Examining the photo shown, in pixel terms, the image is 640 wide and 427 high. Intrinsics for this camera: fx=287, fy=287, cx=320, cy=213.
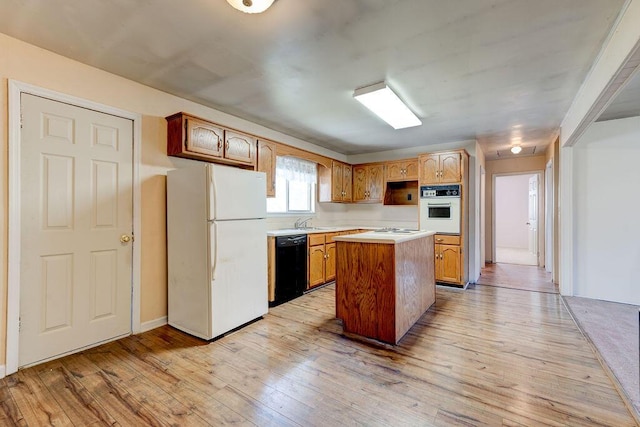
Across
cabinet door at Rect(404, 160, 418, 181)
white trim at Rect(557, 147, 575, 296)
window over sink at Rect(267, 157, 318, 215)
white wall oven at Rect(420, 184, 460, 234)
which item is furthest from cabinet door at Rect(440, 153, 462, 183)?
window over sink at Rect(267, 157, 318, 215)

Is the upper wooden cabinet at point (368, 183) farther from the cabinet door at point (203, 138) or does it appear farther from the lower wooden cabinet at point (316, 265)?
the cabinet door at point (203, 138)

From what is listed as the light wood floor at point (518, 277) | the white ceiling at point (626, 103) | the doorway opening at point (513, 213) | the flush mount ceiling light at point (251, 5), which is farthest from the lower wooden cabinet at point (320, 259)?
the doorway opening at point (513, 213)

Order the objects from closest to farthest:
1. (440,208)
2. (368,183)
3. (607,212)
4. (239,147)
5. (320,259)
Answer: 1. (239,147)
2. (607,212)
3. (320,259)
4. (440,208)
5. (368,183)

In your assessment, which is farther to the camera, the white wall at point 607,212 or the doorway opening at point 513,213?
the doorway opening at point 513,213

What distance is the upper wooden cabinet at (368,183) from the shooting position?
222 inches

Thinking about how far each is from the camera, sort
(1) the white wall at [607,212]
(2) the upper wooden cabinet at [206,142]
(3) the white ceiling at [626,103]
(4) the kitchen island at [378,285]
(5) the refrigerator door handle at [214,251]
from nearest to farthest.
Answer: (4) the kitchen island at [378,285] < (5) the refrigerator door handle at [214,251] < (3) the white ceiling at [626,103] < (2) the upper wooden cabinet at [206,142] < (1) the white wall at [607,212]

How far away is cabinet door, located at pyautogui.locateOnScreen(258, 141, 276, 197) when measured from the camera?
3.91 m

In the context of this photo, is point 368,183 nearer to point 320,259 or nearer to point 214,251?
point 320,259

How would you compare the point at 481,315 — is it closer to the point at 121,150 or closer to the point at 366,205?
the point at 366,205

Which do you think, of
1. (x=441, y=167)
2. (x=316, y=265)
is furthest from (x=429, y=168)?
(x=316, y=265)

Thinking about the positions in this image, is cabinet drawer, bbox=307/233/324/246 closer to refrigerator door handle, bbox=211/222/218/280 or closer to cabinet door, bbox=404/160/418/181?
refrigerator door handle, bbox=211/222/218/280

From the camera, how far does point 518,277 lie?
5.24 metres

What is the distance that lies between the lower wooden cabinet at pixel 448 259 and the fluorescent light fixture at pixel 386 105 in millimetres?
1919

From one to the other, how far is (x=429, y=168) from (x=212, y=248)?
3703 millimetres
